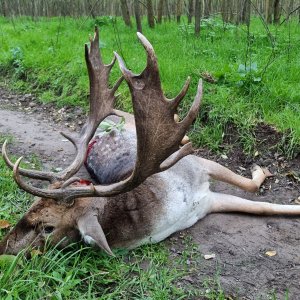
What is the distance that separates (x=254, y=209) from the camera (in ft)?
14.0

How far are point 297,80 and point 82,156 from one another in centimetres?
299

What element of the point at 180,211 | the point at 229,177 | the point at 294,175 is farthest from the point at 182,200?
the point at 294,175

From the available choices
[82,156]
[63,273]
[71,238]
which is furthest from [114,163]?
[63,273]

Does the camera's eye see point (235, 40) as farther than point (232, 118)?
Yes

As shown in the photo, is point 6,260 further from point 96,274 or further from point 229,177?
point 229,177

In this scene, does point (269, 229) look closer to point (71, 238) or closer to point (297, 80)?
point (71, 238)

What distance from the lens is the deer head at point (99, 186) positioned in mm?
3164

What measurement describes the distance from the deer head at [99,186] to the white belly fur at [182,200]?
0.43 metres

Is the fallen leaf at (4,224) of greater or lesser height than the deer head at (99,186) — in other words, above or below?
below

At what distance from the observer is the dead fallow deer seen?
128 inches

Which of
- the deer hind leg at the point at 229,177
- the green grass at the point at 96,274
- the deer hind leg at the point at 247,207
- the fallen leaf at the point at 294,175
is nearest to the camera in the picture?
the green grass at the point at 96,274

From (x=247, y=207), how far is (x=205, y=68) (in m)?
2.59

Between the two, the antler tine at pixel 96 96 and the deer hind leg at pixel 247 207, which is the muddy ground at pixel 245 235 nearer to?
the deer hind leg at pixel 247 207

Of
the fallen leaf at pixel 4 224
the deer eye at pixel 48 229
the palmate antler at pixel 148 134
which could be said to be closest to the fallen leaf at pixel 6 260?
the deer eye at pixel 48 229
